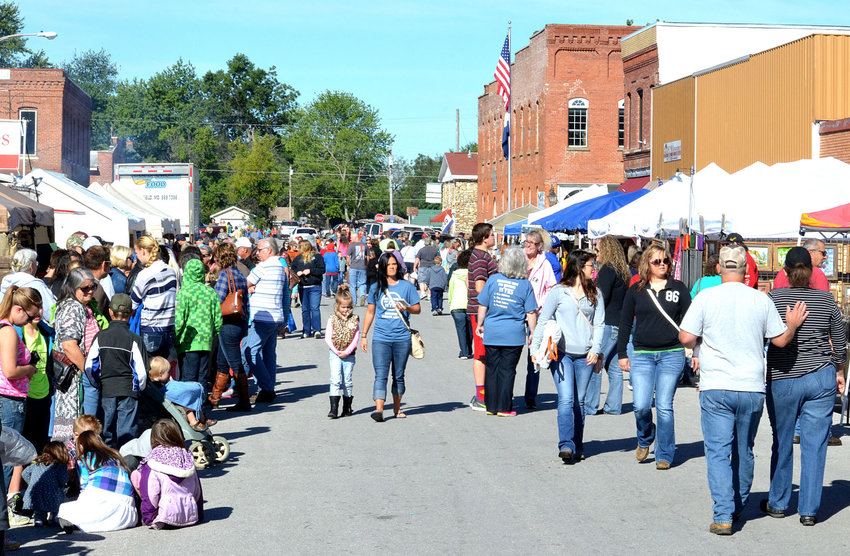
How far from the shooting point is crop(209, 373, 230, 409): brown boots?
12.5m

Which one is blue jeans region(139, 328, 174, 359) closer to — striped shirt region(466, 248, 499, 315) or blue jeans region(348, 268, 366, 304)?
striped shirt region(466, 248, 499, 315)

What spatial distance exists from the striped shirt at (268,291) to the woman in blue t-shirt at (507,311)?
9.17ft

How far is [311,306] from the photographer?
856 inches

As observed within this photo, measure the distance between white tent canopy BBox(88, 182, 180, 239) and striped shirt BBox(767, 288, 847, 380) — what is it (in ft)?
77.9

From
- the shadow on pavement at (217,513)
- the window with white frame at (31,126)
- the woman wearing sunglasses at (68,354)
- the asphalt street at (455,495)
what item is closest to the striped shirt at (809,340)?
the asphalt street at (455,495)

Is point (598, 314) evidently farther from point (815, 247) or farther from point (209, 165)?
point (209, 165)

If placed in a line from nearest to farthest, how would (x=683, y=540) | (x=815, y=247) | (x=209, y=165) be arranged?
(x=683, y=540), (x=815, y=247), (x=209, y=165)

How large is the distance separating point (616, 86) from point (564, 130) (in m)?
3.23

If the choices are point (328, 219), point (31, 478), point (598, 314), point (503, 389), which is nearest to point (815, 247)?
point (598, 314)

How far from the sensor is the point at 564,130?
5141 centimetres

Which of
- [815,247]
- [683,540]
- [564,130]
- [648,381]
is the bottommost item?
[683,540]

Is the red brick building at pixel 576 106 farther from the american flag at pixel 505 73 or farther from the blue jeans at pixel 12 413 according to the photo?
the blue jeans at pixel 12 413

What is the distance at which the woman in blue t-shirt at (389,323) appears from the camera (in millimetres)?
11758

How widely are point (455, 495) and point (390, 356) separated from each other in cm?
381
